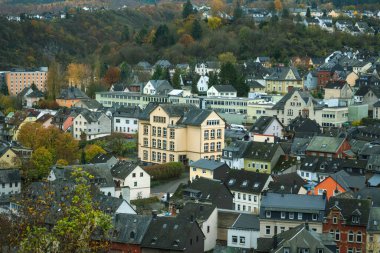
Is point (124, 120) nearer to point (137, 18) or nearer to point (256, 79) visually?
point (256, 79)

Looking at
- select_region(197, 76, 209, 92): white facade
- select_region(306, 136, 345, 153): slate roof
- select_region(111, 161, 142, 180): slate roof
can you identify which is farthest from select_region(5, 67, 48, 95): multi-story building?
select_region(111, 161, 142, 180): slate roof

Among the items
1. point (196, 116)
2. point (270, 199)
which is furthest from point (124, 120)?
point (270, 199)

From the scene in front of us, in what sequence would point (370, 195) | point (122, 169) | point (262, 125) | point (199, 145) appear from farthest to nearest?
point (262, 125), point (199, 145), point (122, 169), point (370, 195)

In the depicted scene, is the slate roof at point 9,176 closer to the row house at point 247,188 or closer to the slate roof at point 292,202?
the row house at point 247,188

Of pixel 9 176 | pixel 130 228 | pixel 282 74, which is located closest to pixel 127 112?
pixel 282 74

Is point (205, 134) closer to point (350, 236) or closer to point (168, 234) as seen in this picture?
point (168, 234)

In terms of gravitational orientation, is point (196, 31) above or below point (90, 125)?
above
